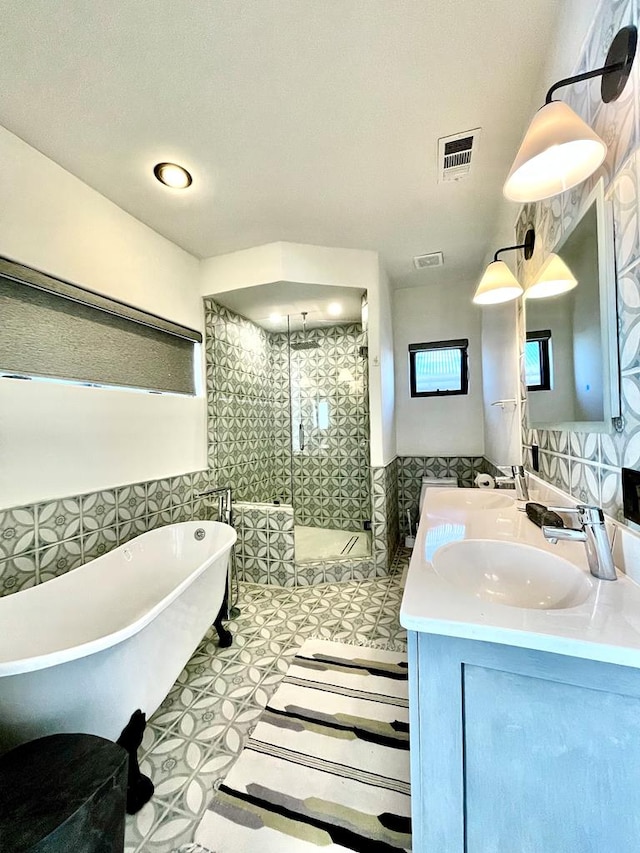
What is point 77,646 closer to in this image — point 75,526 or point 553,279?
point 75,526

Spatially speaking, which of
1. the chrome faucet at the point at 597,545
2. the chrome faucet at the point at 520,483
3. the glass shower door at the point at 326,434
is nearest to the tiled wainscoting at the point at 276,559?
the glass shower door at the point at 326,434

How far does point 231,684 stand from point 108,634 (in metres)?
0.70

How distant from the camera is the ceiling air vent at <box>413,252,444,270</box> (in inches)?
113

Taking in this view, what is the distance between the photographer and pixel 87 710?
1.11 m

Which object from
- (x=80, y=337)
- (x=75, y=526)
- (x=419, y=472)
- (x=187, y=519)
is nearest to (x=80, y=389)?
(x=80, y=337)

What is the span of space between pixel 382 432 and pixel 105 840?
97.6 inches

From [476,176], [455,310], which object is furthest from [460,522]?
[455,310]

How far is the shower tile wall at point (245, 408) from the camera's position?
2.91 meters

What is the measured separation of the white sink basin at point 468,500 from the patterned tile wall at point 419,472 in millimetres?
1695

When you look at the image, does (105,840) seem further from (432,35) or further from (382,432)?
(432,35)

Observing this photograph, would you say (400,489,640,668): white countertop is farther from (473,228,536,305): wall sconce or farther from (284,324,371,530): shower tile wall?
(284,324,371,530): shower tile wall

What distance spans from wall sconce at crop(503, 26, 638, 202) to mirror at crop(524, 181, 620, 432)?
0.09 meters

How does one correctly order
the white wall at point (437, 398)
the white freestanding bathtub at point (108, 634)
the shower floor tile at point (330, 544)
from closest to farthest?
the white freestanding bathtub at point (108, 634) → the shower floor tile at point (330, 544) → the white wall at point (437, 398)

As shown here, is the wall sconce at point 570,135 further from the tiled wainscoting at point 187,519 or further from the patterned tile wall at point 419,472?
the patterned tile wall at point 419,472
